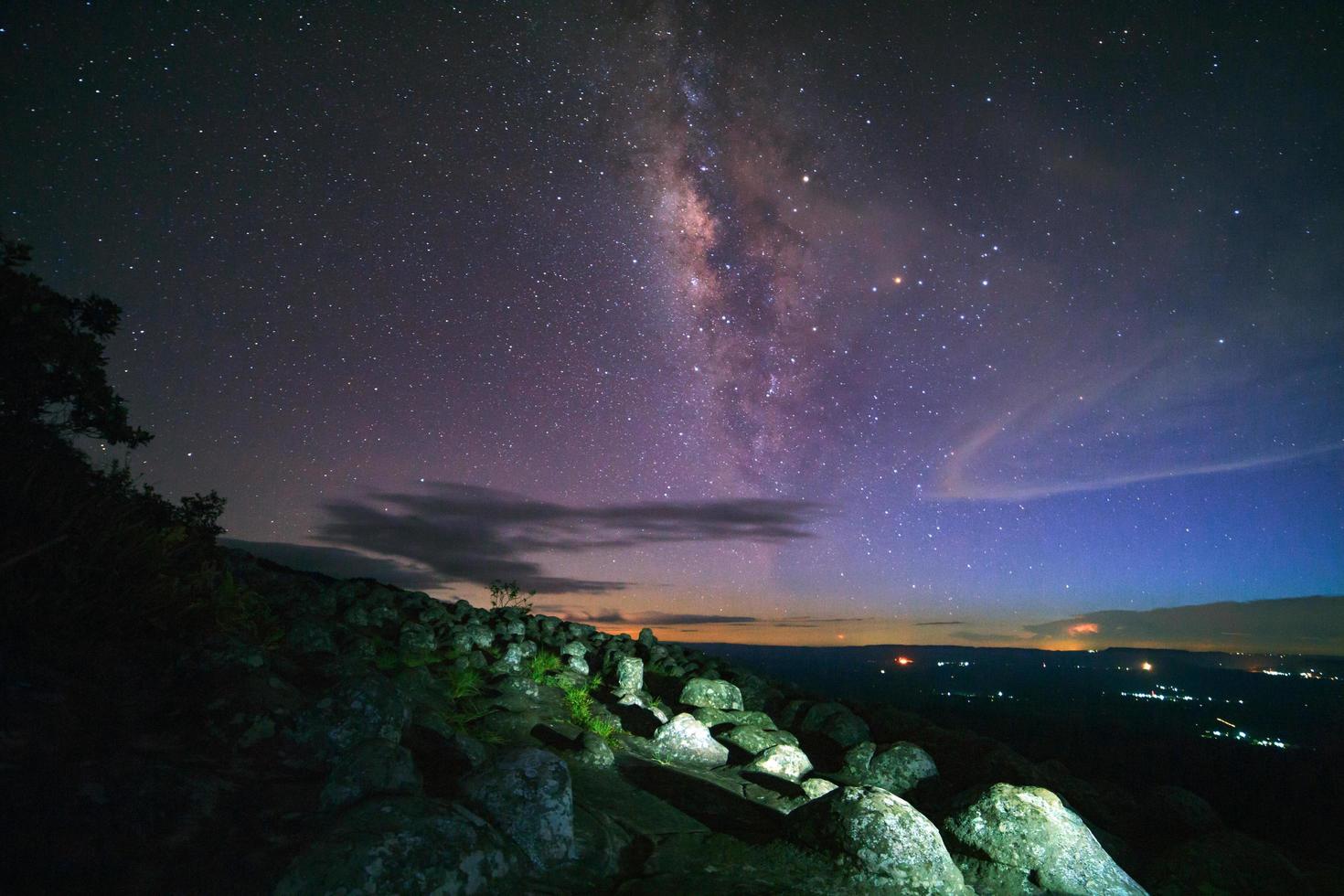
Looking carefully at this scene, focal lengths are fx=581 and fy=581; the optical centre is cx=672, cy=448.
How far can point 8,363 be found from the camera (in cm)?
782

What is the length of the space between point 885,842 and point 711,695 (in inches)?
304

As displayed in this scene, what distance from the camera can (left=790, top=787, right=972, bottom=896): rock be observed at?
5363 mm

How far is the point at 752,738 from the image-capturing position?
397 inches

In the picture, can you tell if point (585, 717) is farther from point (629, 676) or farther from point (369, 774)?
point (369, 774)

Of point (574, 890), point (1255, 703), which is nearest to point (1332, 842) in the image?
point (574, 890)

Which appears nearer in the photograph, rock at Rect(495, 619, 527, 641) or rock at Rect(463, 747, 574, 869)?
rock at Rect(463, 747, 574, 869)

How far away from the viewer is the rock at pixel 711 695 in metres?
12.8

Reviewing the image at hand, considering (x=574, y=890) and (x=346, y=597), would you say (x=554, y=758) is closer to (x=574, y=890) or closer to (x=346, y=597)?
(x=574, y=890)

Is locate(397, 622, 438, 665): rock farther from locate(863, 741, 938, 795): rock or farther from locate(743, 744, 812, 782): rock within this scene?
locate(863, 741, 938, 795): rock

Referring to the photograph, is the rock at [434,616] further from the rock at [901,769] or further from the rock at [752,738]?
the rock at [901,769]

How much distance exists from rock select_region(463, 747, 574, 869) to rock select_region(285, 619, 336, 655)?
4.63 metres

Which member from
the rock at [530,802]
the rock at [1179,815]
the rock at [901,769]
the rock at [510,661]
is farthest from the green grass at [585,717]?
the rock at [1179,815]

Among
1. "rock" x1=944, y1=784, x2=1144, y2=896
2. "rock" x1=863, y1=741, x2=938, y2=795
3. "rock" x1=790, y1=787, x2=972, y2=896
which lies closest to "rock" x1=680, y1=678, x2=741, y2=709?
"rock" x1=863, y1=741, x2=938, y2=795

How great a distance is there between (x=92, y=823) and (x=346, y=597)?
12214 mm
